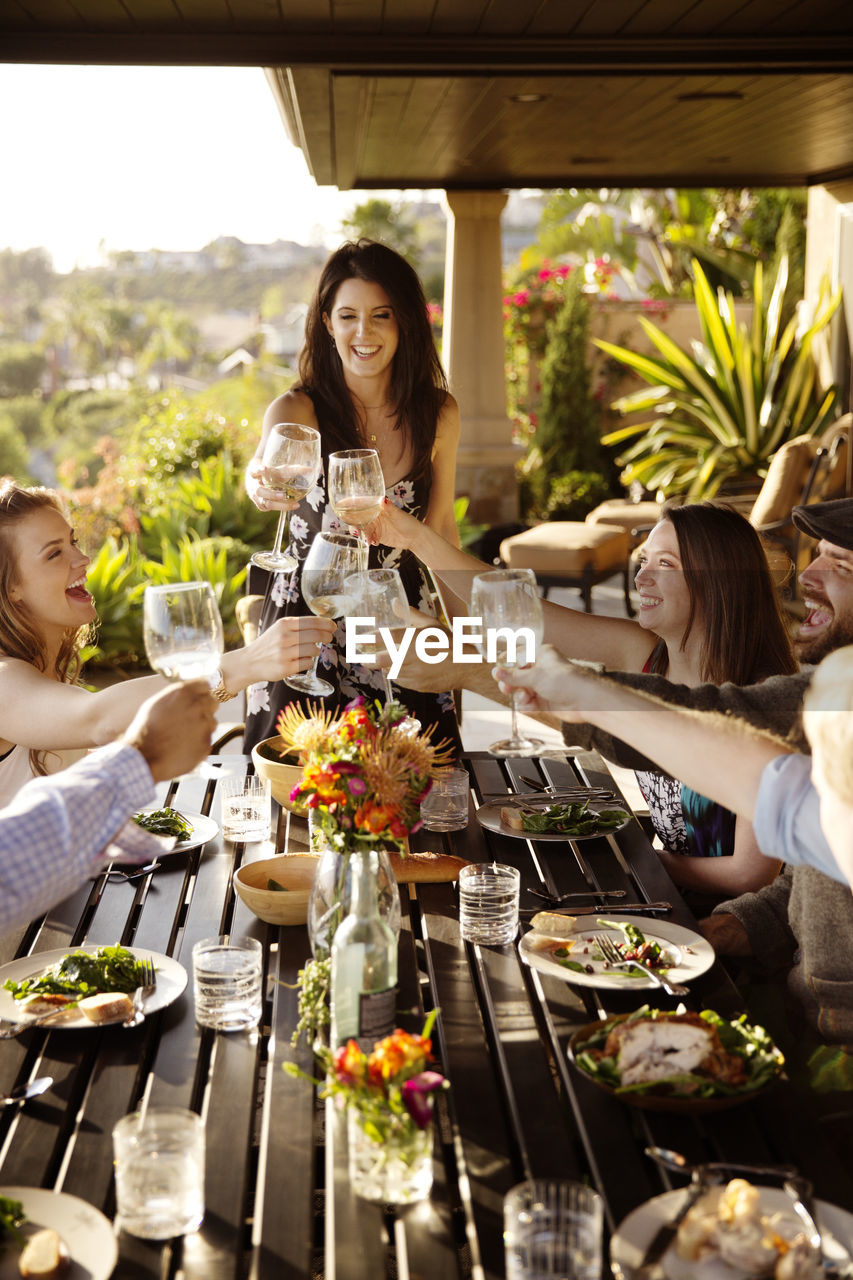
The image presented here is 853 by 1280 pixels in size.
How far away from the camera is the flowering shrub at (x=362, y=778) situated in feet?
5.13

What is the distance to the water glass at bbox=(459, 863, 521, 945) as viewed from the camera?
1.95m

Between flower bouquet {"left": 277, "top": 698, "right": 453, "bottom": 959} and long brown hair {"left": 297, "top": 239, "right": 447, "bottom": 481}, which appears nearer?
flower bouquet {"left": 277, "top": 698, "right": 453, "bottom": 959}

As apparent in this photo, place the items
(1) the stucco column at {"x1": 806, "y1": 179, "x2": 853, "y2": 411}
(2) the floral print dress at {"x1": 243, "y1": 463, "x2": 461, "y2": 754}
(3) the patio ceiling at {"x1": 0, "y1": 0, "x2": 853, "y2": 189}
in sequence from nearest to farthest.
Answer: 1. (2) the floral print dress at {"x1": 243, "y1": 463, "x2": 461, "y2": 754}
2. (3) the patio ceiling at {"x1": 0, "y1": 0, "x2": 853, "y2": 189}
3. (1) the stucco column at {"x1": 806, "y1": 179, "x2": 853, "y2": 411}

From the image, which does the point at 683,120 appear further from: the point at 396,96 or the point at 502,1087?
the point at 502,1087

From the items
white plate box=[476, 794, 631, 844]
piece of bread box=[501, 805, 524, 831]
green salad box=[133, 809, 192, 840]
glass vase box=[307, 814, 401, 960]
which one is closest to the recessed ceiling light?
white plate box=[476, 794, 631, 844]

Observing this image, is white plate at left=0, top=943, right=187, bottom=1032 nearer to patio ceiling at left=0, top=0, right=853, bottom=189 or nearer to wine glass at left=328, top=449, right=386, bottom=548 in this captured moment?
wine glass at left=328, top=449, right=386, bottom=548

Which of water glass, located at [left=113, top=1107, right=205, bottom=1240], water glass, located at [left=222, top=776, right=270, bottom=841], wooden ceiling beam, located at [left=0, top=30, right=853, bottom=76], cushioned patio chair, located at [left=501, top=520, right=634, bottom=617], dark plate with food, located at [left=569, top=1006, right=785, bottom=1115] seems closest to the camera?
water glass, located at [left=113, top=1107, right=205, bottom=1240]

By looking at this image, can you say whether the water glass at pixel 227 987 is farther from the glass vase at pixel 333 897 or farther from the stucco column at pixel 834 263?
the stucco column at pixel 834 263

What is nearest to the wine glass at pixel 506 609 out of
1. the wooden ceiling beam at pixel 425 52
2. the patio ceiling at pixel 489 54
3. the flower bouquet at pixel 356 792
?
the flower bouquet at pixel 356 792

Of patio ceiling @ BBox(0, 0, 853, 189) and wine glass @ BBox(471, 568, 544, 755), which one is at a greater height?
patio ceiling @ BBox(0, 0, 853, 189)

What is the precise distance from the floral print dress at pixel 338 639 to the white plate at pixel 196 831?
315mm

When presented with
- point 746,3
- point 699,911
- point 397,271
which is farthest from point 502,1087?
point 746,3

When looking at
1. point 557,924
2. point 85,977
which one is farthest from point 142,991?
point 557,924

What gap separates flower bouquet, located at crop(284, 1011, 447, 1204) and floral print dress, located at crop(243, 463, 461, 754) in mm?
1491
